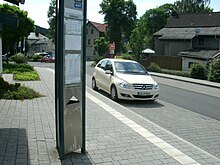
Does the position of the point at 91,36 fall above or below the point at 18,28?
above

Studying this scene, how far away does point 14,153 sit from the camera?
457 cm

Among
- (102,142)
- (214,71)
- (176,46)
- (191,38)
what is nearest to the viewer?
(102,142)

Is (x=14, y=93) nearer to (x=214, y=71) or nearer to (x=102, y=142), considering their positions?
(x=102, y=142)

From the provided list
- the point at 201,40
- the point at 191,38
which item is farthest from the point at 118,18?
the point at 201,40

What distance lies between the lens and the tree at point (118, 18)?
6706cm

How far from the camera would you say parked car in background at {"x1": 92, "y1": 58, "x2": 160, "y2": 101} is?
10.8m

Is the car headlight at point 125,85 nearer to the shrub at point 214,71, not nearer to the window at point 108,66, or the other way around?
the window at point 108,66

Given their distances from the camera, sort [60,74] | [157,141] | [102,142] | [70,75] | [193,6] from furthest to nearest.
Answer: [193,6], [157,141], [102,142], [70,75], [60,74]

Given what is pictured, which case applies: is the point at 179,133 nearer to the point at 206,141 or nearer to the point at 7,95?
the point at 206,141

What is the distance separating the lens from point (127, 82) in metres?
10.9

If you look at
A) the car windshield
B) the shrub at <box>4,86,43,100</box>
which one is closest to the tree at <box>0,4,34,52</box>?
the car windshield

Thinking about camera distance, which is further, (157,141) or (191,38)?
(191,38)

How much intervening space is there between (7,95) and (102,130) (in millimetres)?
4743

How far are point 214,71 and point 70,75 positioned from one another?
23.0m
